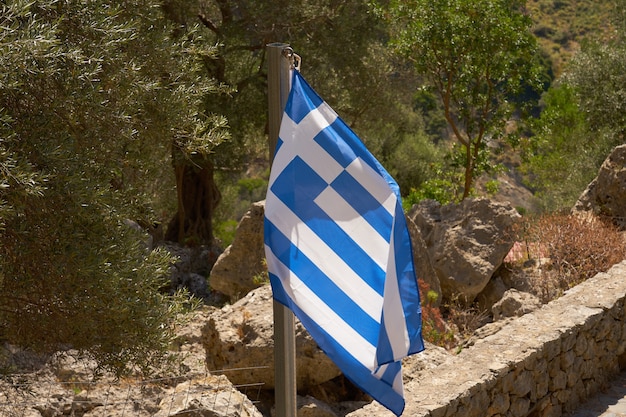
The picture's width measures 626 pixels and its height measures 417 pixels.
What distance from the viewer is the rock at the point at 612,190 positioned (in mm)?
13305

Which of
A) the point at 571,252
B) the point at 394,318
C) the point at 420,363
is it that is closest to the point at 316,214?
the point at 394,318

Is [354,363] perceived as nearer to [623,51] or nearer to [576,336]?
[576,336]

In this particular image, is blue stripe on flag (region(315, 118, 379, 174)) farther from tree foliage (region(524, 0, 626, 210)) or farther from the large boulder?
tree foliage (region(524, 0, 626, 210))

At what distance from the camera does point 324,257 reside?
447 centimetres

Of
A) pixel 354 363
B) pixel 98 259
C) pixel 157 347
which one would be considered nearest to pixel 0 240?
pixel 98 259

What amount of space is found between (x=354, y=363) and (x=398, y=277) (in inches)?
19.9

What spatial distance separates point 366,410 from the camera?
20.1ft

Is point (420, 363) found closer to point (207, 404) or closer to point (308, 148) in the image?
point (207, 404)

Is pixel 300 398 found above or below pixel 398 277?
Result: above

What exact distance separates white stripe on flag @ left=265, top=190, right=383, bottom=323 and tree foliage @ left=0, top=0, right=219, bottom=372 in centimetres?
126

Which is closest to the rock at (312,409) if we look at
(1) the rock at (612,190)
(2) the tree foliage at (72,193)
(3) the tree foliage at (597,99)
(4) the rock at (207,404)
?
(4) the rock at (207,404)

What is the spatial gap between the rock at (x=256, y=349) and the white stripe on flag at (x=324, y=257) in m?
3.76

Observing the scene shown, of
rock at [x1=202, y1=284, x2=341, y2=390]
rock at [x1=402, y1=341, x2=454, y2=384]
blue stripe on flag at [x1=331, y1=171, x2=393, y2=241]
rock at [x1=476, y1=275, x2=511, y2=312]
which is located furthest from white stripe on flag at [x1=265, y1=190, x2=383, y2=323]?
rock at [x1=476, y1=275, x2=511, y2=312]

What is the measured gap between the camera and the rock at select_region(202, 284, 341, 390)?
8.33 meters
